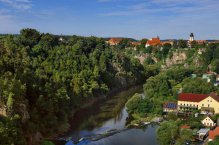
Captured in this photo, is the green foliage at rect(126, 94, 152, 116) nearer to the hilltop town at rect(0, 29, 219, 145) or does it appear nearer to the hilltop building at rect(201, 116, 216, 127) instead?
the hilltop town at rect(0, 29, 219, 145)

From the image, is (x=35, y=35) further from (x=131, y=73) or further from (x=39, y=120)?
(x=39, y=120)

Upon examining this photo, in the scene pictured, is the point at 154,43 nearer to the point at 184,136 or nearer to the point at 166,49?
the point at 166,49

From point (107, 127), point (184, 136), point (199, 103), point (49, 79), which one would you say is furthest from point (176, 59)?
point (184, 136)

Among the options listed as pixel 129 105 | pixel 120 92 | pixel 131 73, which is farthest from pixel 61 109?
pixel 131 73

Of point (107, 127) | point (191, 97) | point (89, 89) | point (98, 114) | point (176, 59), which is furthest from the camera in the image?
point (176, 59)

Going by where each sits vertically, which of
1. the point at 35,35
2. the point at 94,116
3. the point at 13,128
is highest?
the point at 35,35

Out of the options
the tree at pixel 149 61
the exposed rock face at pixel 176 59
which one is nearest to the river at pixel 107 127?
the exposed rock face at pixel 176 59
